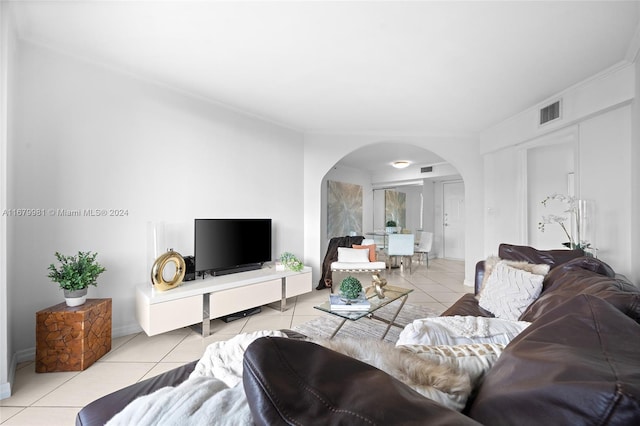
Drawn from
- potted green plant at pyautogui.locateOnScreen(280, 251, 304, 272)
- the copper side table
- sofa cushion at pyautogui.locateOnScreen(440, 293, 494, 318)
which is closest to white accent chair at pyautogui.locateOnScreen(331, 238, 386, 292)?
potted green plant at pyautogui.locateOnScreen(280, 251, 304, 272)

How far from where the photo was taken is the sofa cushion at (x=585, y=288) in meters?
1.11

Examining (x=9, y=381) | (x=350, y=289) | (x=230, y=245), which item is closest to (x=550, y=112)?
(x=350, y=289)

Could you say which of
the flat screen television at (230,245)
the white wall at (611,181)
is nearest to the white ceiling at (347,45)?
the white wall at (611,181)

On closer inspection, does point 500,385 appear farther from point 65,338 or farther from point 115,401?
point 65,338

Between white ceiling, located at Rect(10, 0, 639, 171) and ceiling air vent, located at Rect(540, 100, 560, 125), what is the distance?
7.5 inches

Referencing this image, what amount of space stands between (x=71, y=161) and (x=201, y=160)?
1.16 m

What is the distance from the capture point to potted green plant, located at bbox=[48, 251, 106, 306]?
209 cm

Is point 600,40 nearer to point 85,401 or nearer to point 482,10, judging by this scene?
point 482,10

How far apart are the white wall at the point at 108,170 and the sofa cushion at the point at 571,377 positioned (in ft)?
9.95

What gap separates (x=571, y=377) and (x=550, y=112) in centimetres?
406

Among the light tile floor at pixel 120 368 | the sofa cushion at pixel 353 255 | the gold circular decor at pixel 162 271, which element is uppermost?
the gold circular decor at pixel 162 271

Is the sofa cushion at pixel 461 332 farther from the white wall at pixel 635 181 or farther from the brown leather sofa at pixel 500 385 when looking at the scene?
the white wall at pixel 635 181

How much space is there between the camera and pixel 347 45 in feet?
7.26

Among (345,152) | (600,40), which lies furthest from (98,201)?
(600,40)
